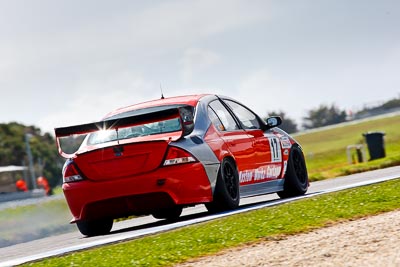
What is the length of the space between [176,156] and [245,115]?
2300 mm

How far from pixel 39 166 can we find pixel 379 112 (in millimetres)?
48736

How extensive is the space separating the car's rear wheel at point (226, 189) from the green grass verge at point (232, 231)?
0.47m

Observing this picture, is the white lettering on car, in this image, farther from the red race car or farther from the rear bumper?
the rear bumper

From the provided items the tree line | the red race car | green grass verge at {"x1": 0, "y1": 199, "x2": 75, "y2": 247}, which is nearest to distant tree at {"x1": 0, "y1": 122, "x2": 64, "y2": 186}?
the tree line

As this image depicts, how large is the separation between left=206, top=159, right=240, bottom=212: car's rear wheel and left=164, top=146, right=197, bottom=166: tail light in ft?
1.80

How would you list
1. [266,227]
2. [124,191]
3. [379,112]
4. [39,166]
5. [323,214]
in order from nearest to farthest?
[266,227]
[323,214]
[124,191]
[39,166]
[379,112]

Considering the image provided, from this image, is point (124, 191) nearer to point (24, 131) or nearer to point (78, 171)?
point (78, 171)

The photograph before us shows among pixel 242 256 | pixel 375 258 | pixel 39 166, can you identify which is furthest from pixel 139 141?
pixel 39 166

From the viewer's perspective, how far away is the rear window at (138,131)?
10734 millimetres

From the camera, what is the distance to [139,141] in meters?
10.5

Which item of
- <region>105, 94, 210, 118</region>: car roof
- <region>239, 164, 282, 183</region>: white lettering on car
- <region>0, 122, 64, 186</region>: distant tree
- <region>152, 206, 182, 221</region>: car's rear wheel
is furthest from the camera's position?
<region>0, 122, 64, 186</region>: distant tree

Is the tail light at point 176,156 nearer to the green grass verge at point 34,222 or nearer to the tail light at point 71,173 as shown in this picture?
the tail light at point 71,173

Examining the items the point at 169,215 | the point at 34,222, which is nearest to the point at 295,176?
the point at 169,215

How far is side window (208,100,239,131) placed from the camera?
450 inches
